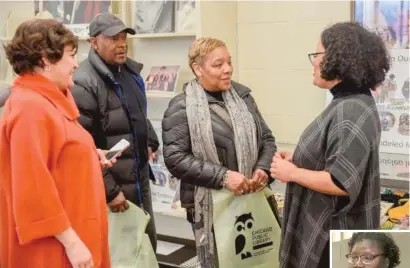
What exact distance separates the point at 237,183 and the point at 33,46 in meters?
0.95

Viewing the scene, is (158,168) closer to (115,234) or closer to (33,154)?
(115,234)

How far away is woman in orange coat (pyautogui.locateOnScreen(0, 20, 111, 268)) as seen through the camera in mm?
1414

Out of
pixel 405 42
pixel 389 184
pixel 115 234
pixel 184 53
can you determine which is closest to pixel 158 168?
pixel 184 53

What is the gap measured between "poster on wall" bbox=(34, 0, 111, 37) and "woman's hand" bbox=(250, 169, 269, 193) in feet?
5.98

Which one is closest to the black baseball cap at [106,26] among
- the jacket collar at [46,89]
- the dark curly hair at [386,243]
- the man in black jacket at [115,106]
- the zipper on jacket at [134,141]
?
the man in black jacket at [115,106]

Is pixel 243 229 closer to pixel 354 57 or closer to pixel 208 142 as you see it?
pixel 208 142

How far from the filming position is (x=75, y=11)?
3588mm

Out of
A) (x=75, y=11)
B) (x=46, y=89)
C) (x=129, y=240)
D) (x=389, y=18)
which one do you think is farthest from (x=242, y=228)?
(x=75, y=11)

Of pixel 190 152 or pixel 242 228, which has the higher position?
pixel 190 152

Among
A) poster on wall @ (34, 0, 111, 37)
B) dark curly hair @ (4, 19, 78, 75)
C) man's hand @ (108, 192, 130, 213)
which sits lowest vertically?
man's hand @ (108, 192, 130, 213)

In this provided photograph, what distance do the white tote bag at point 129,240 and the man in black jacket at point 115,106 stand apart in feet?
0.17

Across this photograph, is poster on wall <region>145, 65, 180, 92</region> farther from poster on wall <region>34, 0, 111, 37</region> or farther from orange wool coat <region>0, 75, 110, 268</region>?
orange wool coat <region>0, 75, 110, 268</region>

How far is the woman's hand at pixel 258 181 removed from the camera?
2104mm

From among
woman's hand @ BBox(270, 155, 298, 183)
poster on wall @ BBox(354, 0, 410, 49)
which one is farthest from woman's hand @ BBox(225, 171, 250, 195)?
poster on wall @ BBox(354, 0, 410, 49)
